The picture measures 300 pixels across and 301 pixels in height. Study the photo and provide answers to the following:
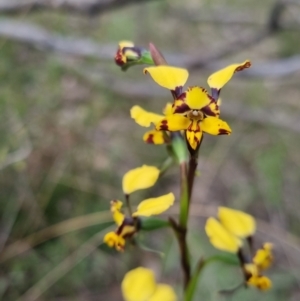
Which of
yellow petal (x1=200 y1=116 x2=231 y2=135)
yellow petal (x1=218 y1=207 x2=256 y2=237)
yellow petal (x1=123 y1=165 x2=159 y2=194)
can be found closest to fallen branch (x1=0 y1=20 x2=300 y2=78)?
yellow petal (x1=218 y1=207 x2=256 y2=237)

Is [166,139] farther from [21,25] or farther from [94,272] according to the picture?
[21,25]

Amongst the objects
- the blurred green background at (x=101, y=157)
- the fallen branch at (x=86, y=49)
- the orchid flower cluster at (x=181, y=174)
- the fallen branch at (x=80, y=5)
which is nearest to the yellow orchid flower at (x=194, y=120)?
the orchid flower cluster at (x=181, y=174)

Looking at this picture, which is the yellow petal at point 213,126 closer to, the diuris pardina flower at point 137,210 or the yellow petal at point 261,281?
the diuris pardina flower at point 137,210

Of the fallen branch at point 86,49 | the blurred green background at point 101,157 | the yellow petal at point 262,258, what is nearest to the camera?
the yellow petal at point 262,258

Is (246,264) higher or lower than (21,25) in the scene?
lower

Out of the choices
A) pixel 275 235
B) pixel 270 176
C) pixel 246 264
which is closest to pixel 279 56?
pixel 270 176

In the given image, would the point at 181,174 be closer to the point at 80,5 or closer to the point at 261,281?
the point at 261,281
